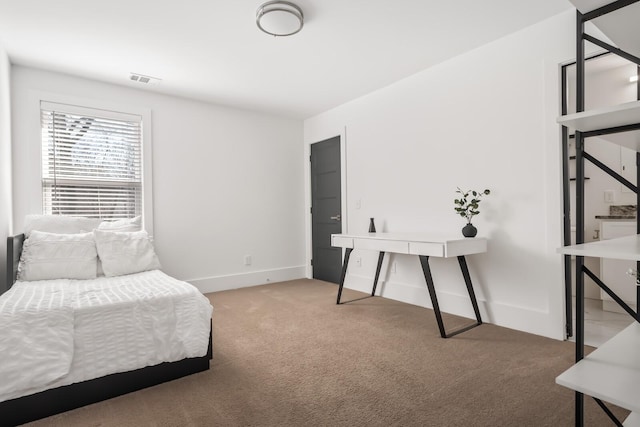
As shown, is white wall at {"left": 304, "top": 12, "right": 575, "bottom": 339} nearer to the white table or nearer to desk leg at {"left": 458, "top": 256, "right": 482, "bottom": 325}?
desk leg at {"left": 458, "top": 256, "right": 482, "bottom": 325}

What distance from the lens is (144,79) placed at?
3572 millimetres

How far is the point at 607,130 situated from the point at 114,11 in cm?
289

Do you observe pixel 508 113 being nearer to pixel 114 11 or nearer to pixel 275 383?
pixel 275 383

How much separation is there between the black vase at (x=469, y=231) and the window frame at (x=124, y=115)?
327 centimetres

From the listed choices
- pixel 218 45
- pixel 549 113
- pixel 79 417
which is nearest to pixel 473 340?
pixel 549 113

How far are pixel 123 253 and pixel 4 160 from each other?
3.92ft

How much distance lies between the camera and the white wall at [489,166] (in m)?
2.58

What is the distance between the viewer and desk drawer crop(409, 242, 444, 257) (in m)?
2.58

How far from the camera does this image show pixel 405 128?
367cm

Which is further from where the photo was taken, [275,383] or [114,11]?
[114,11]

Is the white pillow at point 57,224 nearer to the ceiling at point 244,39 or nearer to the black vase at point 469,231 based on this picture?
the ceiling at point 244,39

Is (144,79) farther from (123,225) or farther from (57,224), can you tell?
(57,224)

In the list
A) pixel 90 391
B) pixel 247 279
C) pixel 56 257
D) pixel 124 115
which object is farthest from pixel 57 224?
pixel 247 279

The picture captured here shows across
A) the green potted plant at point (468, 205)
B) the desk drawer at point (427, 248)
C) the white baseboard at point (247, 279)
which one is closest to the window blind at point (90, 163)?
the white baseboard at point (247, 279)
